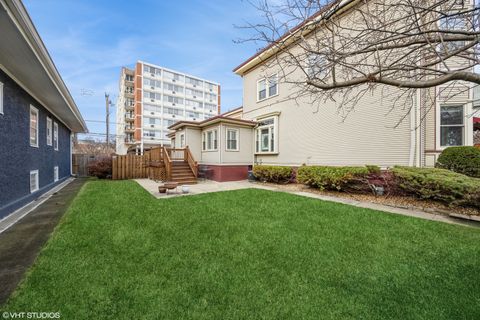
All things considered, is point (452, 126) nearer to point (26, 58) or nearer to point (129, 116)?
point (26, 58)

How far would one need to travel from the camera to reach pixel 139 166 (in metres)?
14.3

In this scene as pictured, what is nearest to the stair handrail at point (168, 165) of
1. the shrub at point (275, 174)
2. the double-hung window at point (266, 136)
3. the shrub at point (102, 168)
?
the shrub at point (102, 168)

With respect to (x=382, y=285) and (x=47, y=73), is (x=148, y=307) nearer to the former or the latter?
(x=382, y=285)

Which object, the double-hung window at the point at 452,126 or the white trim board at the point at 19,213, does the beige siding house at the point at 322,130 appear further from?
the white trim board at the point at 19,213

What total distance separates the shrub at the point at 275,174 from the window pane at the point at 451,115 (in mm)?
6085

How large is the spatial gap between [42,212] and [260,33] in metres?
A: 6.96

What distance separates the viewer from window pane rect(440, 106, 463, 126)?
24.8 feet

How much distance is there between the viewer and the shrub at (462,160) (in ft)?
21.7

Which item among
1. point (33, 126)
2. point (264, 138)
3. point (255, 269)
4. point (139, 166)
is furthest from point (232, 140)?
point (255, 269)

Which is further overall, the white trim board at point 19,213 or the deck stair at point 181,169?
the deck stair at point 181,169

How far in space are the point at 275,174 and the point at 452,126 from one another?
22.7ft

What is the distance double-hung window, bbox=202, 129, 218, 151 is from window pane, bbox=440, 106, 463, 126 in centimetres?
1017

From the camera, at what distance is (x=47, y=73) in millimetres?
5707

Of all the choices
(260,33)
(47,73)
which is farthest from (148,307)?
(47,73)
